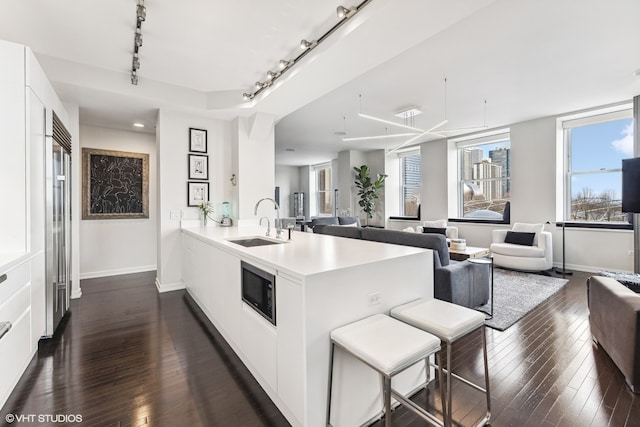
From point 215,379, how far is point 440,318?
1573mm

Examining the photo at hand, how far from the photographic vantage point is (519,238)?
538cm

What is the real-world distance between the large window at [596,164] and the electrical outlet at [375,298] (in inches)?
229

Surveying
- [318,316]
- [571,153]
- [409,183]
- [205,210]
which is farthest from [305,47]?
[409,183]

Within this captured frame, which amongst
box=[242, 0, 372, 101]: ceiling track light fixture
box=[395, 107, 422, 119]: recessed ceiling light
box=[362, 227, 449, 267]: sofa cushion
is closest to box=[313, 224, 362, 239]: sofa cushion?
box=[362, 227, 449, 267]: sofa cushion

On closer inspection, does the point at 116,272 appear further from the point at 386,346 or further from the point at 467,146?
the point at 467,146

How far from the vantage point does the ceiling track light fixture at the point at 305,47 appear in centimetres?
207

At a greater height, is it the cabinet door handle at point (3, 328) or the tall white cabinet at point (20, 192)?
the tall white cabinet at point (20, 192)

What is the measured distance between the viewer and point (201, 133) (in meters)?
4.29

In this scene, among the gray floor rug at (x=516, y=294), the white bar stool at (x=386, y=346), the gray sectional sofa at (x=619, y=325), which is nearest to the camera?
the white bar stool at (x=386, y=346)

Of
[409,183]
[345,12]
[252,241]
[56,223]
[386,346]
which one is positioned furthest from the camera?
[409,183]

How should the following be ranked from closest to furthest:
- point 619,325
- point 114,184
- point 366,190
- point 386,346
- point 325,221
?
1. point 386,346
2. point 619,325
3. point 114,184
4. point 325,221
5. point 366,190

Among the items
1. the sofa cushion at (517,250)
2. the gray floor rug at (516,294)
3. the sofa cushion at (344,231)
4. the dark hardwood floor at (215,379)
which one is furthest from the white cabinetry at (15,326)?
the sofa cushion at (517,250)

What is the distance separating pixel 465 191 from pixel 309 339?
704cm

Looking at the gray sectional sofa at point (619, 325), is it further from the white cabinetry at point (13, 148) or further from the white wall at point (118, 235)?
the white wall at point (118, 235)
